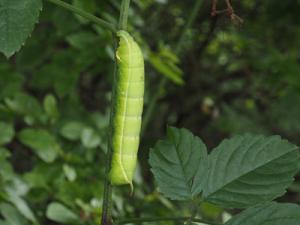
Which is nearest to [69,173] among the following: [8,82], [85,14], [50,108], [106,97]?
[50,108]

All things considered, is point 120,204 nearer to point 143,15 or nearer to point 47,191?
point 47,191

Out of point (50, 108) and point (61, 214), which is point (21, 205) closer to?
point (61, 214)

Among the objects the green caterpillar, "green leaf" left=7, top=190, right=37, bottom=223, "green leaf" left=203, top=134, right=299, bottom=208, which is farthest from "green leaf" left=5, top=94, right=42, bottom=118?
"green leaf" left=203, top=134, right=299, bottom=208

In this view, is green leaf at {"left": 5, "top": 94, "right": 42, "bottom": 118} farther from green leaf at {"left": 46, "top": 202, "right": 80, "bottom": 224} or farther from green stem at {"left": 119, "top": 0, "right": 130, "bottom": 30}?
green stem at {"left": 119, "top": 0, "right": 130, "bottom": 30}

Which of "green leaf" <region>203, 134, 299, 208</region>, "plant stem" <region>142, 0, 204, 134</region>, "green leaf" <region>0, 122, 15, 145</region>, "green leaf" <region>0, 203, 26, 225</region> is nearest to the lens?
"green leaf" <region>203, 134, 299, 208</region>

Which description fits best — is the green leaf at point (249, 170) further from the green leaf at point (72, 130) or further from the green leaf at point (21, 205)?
the green leaf at point (72, 130)

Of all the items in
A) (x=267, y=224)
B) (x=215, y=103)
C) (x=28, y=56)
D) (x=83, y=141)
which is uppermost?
(x=267, y=224)

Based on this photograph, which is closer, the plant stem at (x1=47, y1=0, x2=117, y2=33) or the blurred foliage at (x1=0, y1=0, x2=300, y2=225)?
the plant stem at (x1=47, y1=0, x2=117, y2=33)

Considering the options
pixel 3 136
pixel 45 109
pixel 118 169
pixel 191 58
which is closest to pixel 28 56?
pixel 45 109
